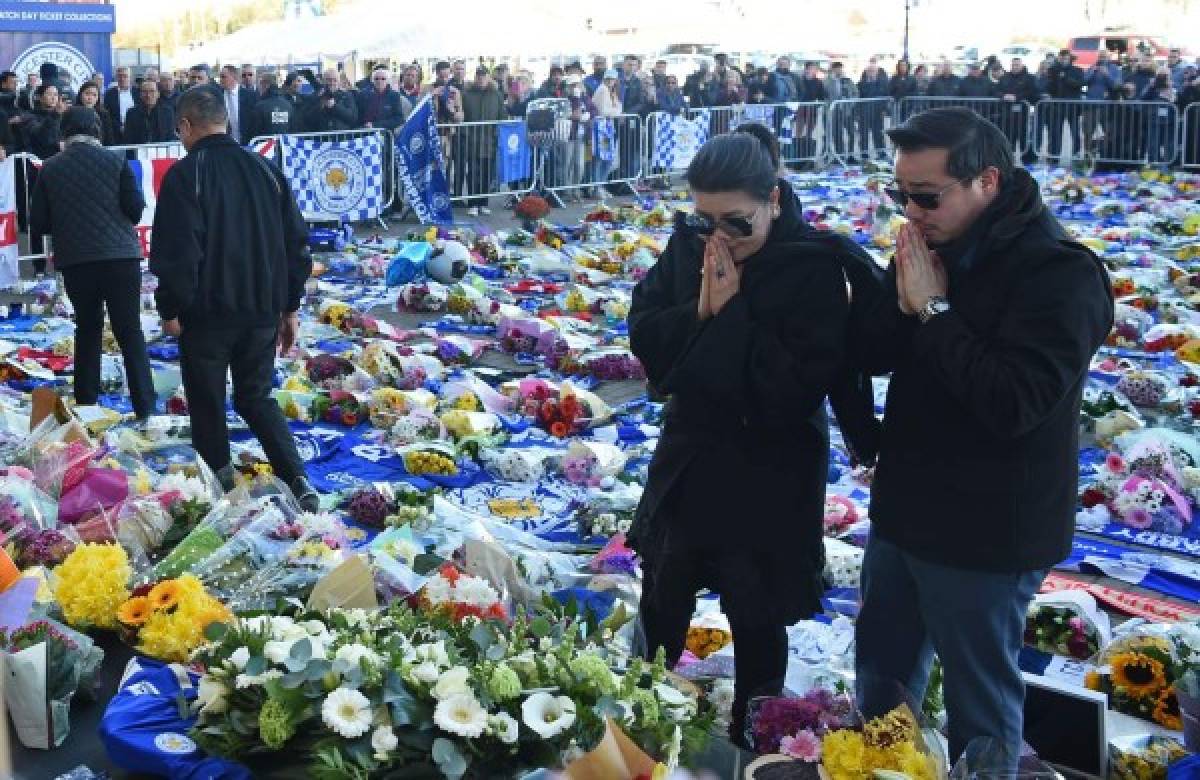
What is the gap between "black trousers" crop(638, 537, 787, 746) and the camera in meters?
3.91

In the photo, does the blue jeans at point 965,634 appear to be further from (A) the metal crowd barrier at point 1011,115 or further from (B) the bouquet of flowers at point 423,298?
(A) the metal crowd barrier at point 1011,115

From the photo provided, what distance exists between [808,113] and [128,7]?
2074 inches

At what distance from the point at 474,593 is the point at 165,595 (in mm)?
861

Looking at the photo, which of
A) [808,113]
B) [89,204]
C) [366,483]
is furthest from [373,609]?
[808,113]

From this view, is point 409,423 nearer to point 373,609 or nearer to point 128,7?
point 373,609

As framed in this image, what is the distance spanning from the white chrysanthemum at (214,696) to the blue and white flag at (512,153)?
16.2 m

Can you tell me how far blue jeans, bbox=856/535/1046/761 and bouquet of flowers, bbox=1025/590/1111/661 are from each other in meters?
2.03

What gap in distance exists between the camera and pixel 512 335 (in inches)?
432

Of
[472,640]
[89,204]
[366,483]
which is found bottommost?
[366,483]

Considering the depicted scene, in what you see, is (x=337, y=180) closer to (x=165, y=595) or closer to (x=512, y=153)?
(x=512, y=153)

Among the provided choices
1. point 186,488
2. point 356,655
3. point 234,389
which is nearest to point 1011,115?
point 234,389

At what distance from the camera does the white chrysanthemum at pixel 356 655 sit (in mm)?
3131

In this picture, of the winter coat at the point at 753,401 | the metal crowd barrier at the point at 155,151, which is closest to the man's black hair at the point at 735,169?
the winter coat at the point at 753,401

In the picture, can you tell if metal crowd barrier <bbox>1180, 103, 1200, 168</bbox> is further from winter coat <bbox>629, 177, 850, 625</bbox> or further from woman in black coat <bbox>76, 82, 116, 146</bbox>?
winter coat <bbox>629, 177, 850, 625</bbox>
